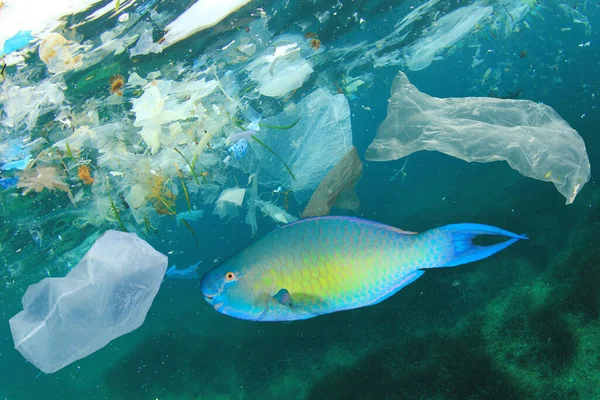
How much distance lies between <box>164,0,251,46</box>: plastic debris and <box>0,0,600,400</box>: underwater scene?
48 millimetres

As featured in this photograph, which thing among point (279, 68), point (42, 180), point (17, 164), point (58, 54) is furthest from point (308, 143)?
point (42, 180)

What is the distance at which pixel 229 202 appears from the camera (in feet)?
32.6

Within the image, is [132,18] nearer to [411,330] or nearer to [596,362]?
[411,330]

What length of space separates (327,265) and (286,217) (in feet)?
28.0

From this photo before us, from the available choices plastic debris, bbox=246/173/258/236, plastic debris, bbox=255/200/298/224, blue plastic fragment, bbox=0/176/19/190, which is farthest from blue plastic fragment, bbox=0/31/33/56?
plastic debris, bbox=255/200/298/224

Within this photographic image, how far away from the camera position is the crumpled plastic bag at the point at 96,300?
13.3 feet

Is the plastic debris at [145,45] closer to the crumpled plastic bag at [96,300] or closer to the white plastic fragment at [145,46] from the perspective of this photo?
the white plastic fragment at [145,46]

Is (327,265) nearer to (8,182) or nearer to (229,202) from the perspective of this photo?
(229,202)

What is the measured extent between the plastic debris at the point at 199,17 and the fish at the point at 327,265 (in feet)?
20.9

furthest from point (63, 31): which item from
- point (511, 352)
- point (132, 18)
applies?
point (511, 352)

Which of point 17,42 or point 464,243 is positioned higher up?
point 17,42

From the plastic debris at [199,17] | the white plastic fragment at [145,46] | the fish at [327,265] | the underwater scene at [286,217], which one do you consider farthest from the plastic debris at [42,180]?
the fish at [327,265]

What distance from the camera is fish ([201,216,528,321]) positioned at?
1898 millimetres

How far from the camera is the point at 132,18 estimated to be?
615cm
